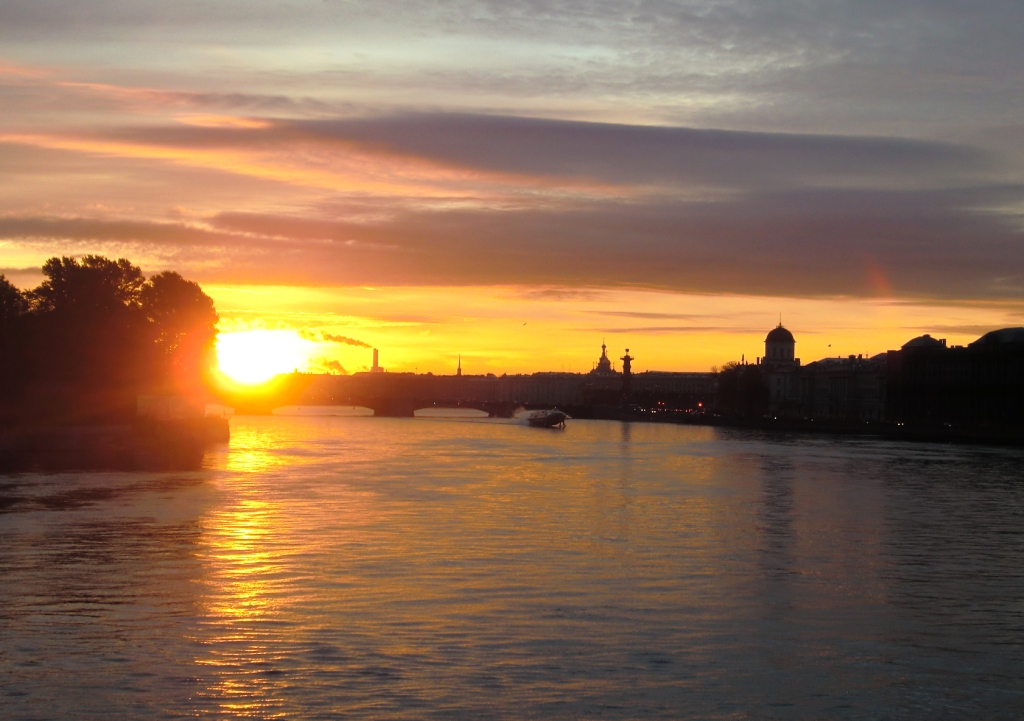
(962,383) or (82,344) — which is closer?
(82,344)

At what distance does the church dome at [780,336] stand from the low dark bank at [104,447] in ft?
392

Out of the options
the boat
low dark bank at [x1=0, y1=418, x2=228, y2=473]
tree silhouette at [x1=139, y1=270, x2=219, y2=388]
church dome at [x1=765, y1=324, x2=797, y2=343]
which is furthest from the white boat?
church dome at [x1=765, y1=324, x2=797, y2=343]

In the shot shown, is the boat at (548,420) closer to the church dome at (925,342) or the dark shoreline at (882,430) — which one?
the dark shoreline at (882,430)

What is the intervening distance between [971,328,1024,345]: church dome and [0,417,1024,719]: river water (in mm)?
74169

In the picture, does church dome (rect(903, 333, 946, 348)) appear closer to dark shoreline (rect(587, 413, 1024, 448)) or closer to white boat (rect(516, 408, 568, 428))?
dark shoreline (rect(587, 413, 1024, 448))

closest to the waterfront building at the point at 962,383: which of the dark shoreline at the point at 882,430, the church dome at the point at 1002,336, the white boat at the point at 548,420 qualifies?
the church dome at the point at 1002,336

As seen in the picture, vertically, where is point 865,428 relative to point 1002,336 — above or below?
below

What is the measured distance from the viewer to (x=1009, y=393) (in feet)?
312

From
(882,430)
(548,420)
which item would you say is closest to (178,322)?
(548,420)

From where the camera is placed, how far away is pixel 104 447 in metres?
55.5

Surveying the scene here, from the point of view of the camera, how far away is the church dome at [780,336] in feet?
575

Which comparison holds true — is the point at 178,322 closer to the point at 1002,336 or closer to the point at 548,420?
the point at 548,420

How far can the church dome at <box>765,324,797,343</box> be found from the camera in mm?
175375

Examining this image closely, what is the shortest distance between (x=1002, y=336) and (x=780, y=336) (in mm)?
70840
